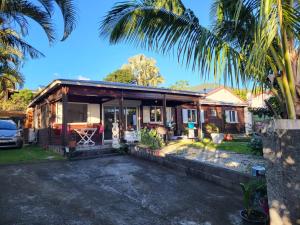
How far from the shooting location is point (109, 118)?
14.5m

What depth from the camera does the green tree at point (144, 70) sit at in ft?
121

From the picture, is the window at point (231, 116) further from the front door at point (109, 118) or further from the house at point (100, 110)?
the front door at point (109, 118)

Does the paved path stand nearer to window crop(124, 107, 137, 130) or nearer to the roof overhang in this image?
the roof overhang

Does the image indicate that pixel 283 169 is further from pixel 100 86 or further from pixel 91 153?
pixel 100 86

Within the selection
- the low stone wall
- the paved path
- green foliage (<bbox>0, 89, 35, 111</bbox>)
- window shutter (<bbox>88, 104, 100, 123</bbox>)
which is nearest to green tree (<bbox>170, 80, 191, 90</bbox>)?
green foliage (<bbox>0, 89, 35, 111</bbox>)

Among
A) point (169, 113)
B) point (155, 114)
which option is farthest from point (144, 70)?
point (155, 114)

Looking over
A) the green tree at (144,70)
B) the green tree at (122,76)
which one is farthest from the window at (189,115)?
the green tree at (144,70)

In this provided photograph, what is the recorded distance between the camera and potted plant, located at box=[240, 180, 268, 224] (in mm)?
3785

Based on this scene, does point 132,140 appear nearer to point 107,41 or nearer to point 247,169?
point 247,169

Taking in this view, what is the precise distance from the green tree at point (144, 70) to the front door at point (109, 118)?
22.7m

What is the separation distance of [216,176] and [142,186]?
2.07m

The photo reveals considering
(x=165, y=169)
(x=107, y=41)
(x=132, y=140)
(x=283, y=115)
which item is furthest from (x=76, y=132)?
(x=283, y=115)

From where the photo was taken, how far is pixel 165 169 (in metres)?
8.02

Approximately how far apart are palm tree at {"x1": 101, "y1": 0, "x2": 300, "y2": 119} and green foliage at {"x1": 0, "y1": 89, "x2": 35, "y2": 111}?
71.3ft
